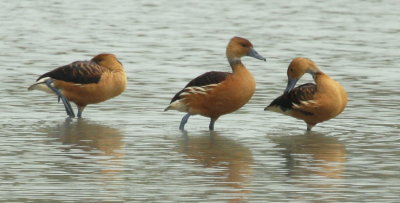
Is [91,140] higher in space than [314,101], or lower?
lower

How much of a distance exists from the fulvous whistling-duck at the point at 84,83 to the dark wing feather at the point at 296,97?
2.43 meters

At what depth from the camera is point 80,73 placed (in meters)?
16.8

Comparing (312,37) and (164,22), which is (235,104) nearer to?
(312,37)

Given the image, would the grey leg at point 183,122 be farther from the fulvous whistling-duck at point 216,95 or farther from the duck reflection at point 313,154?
the duck reflection at point 313,154

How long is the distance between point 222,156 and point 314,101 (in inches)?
97.3

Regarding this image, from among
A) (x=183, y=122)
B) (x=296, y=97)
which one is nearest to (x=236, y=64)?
(x=296, y=97)

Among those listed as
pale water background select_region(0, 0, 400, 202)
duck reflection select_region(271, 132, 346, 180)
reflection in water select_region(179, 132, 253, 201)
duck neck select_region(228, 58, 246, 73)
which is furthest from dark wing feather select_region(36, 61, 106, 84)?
duck reflection select_region(271, 132, 346, 180)

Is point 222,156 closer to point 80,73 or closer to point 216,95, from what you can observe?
point 216,95

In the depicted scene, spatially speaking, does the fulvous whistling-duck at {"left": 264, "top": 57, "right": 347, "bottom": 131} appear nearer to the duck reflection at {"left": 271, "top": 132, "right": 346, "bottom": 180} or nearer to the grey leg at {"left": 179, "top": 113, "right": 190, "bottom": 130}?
the duck reflection at {"left": 271, "top": 132, "right": 346, "bottom": 180}

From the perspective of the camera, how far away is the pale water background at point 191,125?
36.8 feet

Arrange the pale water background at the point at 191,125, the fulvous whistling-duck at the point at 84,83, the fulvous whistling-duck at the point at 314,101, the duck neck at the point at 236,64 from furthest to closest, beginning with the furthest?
1. the fulvous whistling-duck at the point at 84,83
2. the duck neck at the point at 236,64
3. the fulvous whistling-duck at the point at 314,101
4. the pale water background at the point at 191,125

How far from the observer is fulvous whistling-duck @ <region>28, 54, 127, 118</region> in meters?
16.7

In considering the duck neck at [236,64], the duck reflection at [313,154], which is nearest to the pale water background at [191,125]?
the duck reflection at [313,154]

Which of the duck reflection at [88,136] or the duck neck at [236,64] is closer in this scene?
the duck reflection at [88,136]
